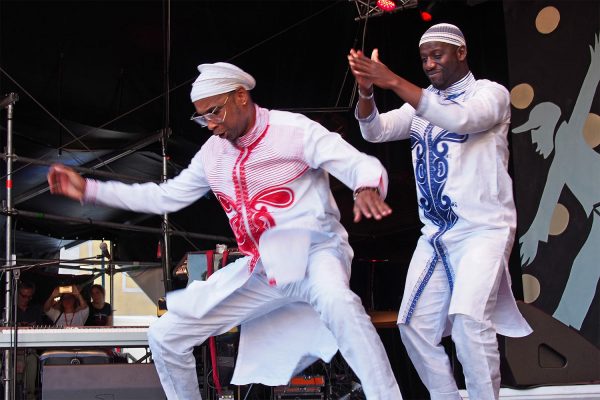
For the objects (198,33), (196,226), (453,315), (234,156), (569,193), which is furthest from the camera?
(196,226)

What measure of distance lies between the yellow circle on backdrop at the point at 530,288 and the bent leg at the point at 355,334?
3850 millimetres

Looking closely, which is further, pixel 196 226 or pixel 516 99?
pixel 196 226

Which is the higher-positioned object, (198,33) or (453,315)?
(198,33)

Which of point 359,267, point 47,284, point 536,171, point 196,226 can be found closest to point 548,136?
point 536,171

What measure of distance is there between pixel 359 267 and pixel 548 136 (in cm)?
193

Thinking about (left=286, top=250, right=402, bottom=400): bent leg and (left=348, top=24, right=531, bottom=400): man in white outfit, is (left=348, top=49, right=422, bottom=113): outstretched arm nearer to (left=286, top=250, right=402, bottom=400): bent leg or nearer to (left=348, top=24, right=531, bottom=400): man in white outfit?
(left=348, top=24, right=531, bottom=400): man in white outfit

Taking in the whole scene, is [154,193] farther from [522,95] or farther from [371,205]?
[522,95]

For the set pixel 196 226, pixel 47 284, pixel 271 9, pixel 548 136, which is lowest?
pixel 47 284

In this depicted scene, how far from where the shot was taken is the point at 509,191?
13.2 ft

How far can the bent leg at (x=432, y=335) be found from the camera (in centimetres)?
396

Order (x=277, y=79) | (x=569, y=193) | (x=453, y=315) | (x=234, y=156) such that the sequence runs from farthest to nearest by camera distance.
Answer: (x=277, y=79) < (x=569, y=193) < (x=234, y=156) < (x=453, y=315)

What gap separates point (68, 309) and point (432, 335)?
20.1 feet

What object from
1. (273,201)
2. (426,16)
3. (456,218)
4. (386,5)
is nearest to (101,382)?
(273,201)

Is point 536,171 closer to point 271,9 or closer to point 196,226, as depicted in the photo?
point 271,9
